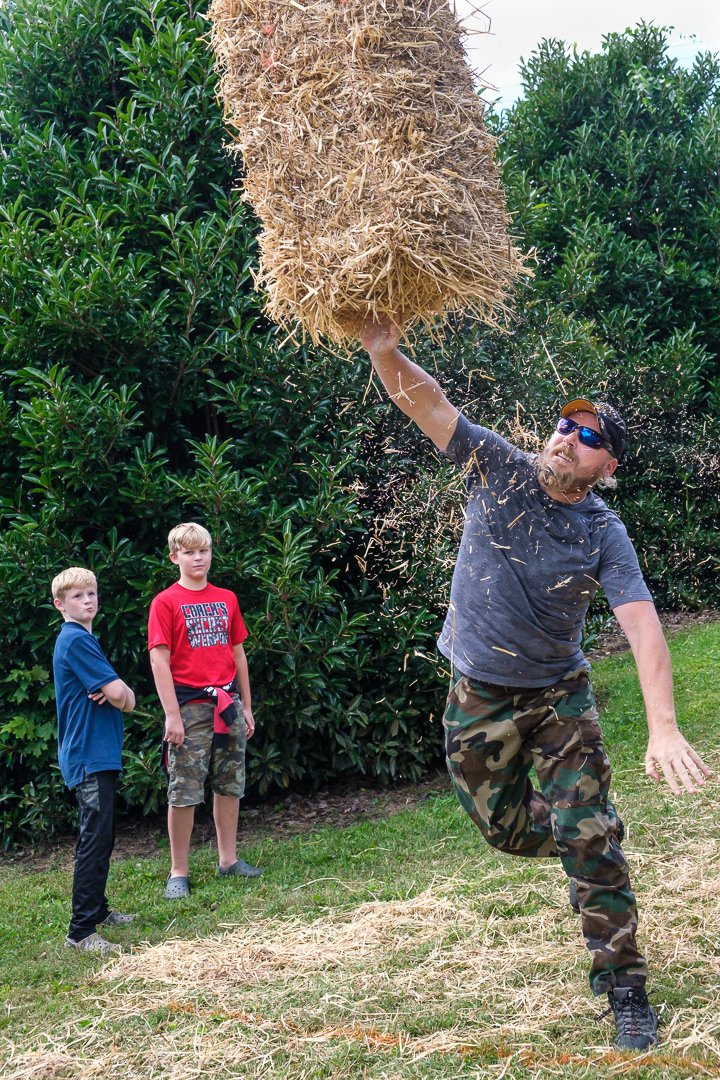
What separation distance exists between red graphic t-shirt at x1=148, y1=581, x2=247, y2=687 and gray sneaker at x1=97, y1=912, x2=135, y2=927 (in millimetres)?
1256

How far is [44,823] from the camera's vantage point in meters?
7.39

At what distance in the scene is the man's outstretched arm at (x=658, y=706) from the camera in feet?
11.8

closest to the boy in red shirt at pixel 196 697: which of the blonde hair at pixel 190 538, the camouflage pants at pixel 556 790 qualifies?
the blonde hair at pixel 190 538

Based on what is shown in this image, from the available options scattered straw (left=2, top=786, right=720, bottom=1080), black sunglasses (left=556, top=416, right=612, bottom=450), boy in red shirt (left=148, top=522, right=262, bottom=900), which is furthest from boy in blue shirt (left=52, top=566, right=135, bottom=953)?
black sunglasses (left=556, top=416, right=612, bottom=450)

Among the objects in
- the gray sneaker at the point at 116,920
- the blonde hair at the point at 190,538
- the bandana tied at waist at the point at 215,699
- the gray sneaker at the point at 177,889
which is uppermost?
the blonde hair at the point at 190,538

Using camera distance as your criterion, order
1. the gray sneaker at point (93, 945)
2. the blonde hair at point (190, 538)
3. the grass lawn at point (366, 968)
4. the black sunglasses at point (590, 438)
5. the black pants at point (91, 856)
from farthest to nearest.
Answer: the blonde hair at point (190, 538) < the black pants at point (91, 856) < the gray sneaker at point (93, 945) < the black sunglasses at point (590, 438) < the grass lawn at point (366, 968)

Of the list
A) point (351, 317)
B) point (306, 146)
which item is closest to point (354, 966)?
point (351, 317)

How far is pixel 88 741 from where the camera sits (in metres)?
5.44

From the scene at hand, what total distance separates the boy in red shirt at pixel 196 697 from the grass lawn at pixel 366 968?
0.30m

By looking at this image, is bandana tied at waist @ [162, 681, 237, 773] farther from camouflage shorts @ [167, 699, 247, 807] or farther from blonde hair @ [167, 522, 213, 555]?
blonde hair @ [167, 522, 213, 555]

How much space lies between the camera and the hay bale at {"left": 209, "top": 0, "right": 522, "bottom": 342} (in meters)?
4.01

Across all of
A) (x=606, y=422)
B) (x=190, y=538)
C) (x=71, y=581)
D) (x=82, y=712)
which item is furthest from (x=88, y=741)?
(x=606, y=422)

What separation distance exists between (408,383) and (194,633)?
258 centimetres

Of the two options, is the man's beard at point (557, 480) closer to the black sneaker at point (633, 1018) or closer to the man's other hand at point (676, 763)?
the man's other hand at point (676, 763)
